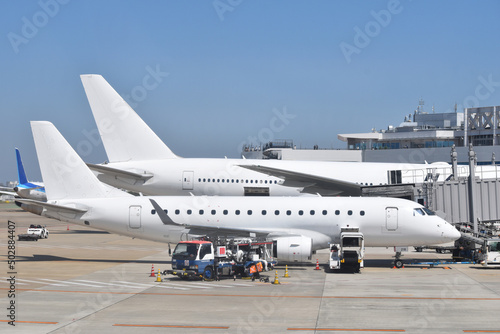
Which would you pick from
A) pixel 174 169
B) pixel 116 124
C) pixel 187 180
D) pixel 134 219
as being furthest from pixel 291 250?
pixel 116 124

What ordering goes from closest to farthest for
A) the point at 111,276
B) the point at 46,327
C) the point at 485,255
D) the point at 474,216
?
the point at 46,327
the point at 111,276
the point at 485,255
the point at 474,216

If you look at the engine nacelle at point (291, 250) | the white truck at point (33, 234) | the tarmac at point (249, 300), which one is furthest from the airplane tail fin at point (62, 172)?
the white truck at point (33, 234)

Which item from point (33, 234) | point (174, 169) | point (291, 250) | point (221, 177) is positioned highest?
point (174, 169)

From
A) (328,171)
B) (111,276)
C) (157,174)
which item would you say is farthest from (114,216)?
(328,171)

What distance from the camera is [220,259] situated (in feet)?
103

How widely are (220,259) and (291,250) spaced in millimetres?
4342

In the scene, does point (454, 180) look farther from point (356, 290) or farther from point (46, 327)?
point (46, 327)

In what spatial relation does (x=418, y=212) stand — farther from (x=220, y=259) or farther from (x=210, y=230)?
(x=220, y=259)

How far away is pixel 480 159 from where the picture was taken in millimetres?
82562

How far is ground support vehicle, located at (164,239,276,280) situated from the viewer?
30031mm

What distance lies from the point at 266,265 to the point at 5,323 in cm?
1538

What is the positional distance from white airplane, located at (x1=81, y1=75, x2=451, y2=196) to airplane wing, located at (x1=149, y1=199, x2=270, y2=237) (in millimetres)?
13723

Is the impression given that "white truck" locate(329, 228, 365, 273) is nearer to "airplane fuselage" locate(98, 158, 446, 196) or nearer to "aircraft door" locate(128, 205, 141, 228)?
"aircraft door" locate(128, 205, 141, 228)

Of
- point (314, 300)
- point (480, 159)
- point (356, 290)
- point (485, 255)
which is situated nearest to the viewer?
point (314, 300)
